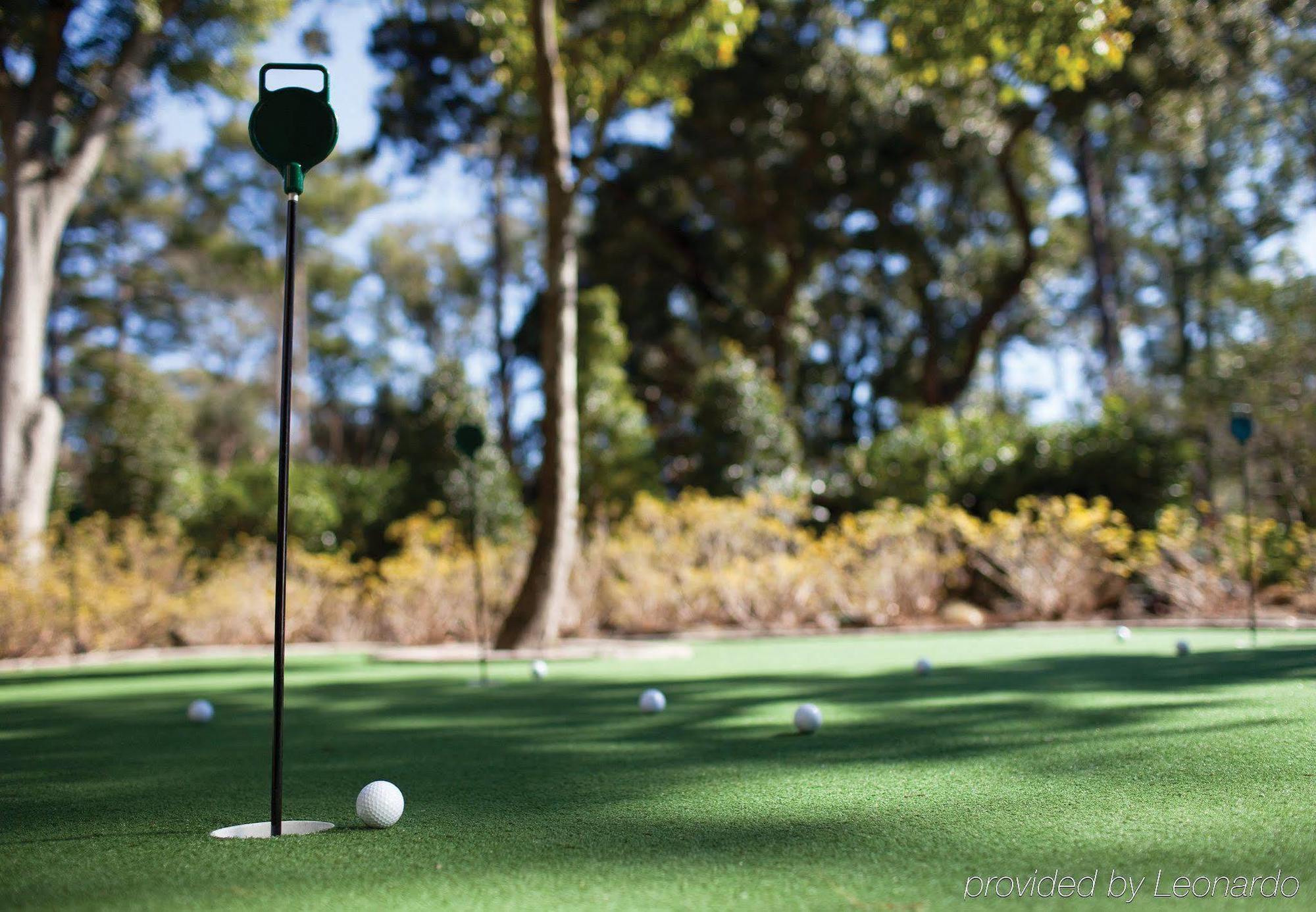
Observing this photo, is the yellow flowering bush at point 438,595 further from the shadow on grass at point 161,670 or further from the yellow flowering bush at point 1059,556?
the yellow flowering bush at point 1059,556

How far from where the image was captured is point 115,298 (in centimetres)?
3175

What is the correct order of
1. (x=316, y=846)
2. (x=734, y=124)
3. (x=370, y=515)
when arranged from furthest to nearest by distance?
(x=734, y=124) → (x=370, y=515) → (x=316, y=846)

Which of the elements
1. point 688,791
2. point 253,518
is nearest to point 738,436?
point 253,518

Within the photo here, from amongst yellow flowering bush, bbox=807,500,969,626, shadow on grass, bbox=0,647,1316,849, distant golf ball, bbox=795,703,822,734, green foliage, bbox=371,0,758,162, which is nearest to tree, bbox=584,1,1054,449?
green foliage, bbox=371,0,758,162

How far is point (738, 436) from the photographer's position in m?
15.8

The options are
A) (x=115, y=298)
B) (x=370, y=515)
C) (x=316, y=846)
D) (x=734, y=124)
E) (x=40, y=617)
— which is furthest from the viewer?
(x=115, y=298)

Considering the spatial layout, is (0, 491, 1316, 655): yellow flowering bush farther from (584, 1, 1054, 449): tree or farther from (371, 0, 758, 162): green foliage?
(584, 1, 1054, 449): tree

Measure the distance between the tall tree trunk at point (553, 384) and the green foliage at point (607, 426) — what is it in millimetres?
5659

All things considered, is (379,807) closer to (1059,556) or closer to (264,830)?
(264,830)

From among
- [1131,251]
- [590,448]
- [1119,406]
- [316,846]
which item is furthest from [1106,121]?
[316,846]

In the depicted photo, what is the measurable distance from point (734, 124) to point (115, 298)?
70.4ft

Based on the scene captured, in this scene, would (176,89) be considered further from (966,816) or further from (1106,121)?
(1106,121)

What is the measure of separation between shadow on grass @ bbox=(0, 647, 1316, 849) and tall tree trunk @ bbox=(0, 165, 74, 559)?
26.1 feet

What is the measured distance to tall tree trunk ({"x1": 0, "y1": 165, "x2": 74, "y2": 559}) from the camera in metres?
13.0
